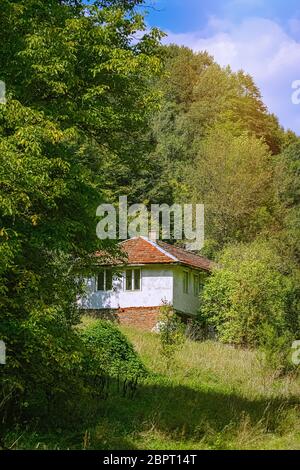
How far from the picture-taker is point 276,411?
18578 mm

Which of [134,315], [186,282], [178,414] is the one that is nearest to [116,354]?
[178,414]

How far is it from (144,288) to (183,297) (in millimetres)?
2593

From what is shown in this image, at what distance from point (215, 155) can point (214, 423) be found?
46885 mm

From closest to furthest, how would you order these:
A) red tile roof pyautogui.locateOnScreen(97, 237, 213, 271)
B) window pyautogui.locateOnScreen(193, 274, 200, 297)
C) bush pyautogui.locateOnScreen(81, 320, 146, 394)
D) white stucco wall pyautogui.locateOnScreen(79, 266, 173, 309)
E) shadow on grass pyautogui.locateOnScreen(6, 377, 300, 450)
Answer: shadow on grass pyautogui.locateOnScreen(6, 377, 300, 450), bush pyautogui.locateOnScreen(81, 320, 146, 394), red tile roof pyautogui.locateOnScreen(97, 237, 213, 271), white stucco wall pyautogui.locateOnScreen(79, 266, 173, 309), window pyautogui.locateOnScreen(193, 274, 200, 297)

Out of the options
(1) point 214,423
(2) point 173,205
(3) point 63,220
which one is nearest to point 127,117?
(3) point 63,220

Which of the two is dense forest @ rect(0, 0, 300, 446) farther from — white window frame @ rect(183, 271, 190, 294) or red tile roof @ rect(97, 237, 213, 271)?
white window frame @ rect(183, 271, 190, 294)

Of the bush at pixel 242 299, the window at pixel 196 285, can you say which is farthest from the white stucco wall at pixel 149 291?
the window at pixel 196 285

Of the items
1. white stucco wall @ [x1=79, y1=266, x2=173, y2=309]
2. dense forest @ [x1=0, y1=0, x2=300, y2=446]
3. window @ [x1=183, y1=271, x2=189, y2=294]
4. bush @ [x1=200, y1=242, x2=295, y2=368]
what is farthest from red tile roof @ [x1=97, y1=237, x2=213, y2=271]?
dense forest @ [x1=0, y1=0, x2=300, y2=446]

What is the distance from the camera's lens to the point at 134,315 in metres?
42.9

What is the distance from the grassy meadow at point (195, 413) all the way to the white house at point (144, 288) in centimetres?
1506

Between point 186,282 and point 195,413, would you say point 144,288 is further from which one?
point 195,413

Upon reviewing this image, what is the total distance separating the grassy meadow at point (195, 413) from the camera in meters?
15.2

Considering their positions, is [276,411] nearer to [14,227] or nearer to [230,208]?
[14,227]

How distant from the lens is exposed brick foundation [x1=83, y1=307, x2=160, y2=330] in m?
42.2
